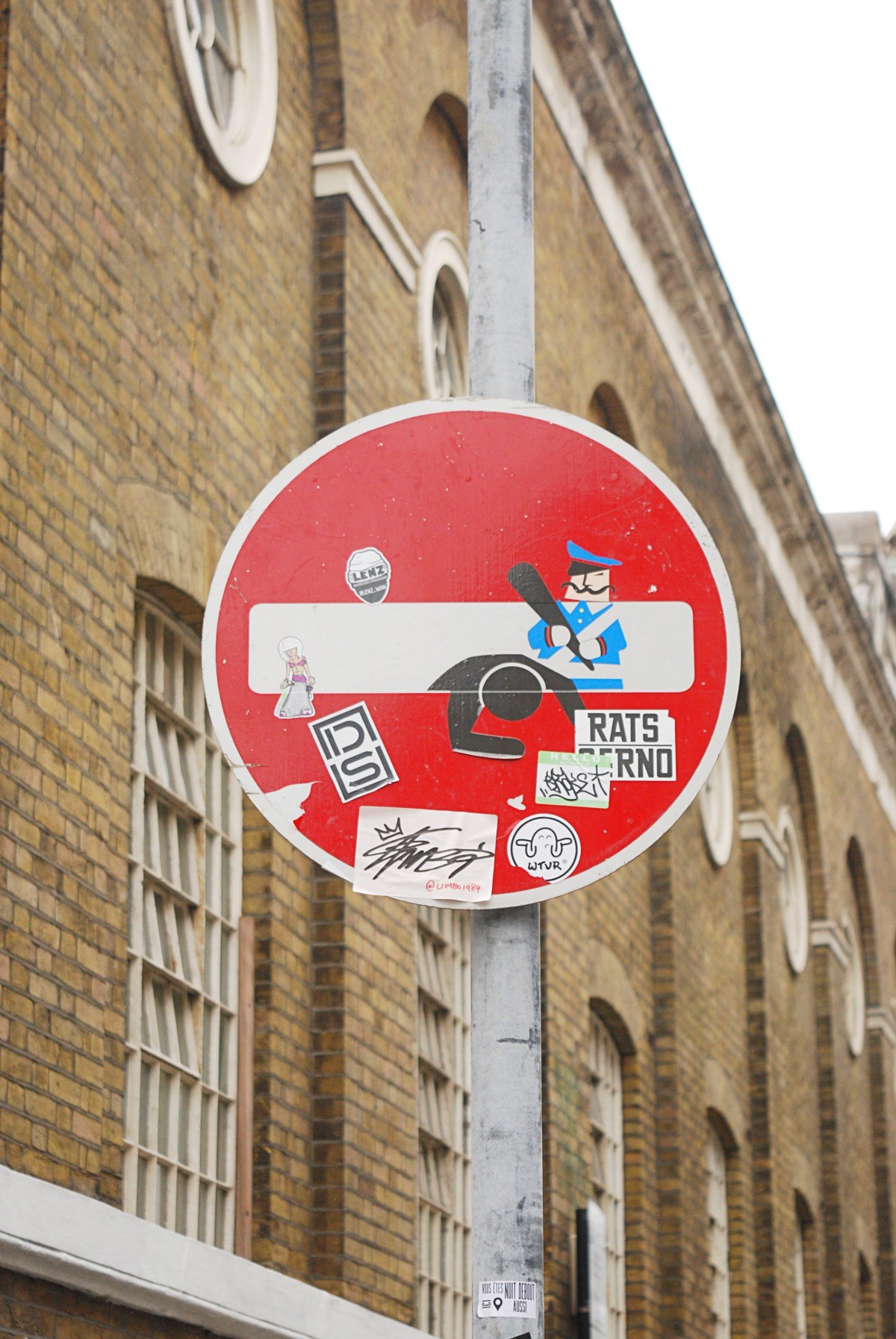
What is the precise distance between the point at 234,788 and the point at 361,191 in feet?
10.5

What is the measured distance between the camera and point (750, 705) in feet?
59.9

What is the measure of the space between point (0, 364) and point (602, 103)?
31.4 feet

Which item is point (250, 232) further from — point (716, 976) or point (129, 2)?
point (716, 976)

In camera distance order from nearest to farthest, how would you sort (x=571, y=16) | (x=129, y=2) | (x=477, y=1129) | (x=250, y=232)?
(x=477, y=1129) < (x=129, y=2) < (x=250, y=232) < (x=571, y=16)

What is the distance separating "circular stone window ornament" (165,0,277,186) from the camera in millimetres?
8406

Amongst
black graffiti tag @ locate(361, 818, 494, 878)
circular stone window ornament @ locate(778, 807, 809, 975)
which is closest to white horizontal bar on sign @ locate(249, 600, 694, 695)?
black graffiti tag @ locate(361, 818, 494, 878)

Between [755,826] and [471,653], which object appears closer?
[471,653]

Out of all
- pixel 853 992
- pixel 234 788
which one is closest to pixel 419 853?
pixel 234 788

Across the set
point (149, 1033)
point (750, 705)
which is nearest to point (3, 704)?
point (149, 1033)

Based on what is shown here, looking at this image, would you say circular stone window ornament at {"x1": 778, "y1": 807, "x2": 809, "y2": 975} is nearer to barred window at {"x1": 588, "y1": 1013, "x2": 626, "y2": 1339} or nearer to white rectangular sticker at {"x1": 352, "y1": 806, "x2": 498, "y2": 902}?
barred window at {"x1": 588, "y1": 1013, "x2": 626, "y2": 1339}

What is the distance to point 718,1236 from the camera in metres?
16.3

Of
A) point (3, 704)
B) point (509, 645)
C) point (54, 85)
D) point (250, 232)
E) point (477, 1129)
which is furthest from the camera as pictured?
point (250, 232)

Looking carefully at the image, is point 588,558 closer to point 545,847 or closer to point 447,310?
point 545,847
